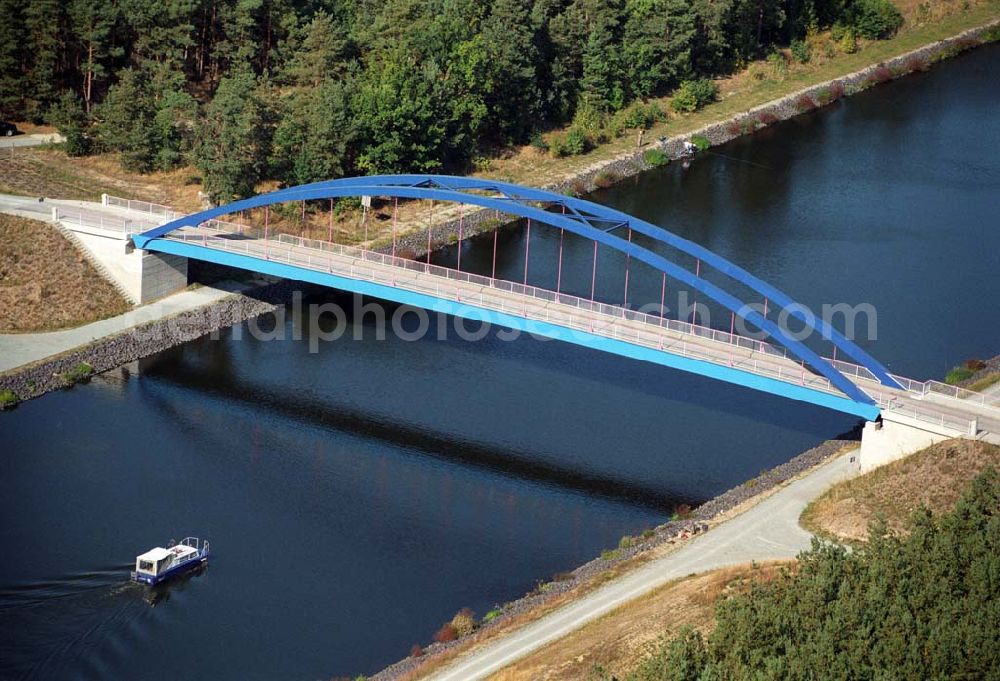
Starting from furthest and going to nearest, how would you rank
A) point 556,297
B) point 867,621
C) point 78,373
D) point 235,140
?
1. point 235,140
2. point 78,373
3. point 556,297
4. point 867,621

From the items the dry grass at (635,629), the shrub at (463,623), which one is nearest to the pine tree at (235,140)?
the shrub at (463,623)

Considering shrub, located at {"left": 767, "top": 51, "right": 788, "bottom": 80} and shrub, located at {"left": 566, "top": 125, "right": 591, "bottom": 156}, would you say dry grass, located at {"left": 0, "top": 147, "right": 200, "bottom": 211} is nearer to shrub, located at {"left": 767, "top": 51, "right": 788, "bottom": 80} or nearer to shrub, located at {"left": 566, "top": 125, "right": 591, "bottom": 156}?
shrub, located at {"left": 566, "top": 125, "right": 591, "bottom": 156}

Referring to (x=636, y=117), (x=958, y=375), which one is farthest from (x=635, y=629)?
(x=636, y=117)

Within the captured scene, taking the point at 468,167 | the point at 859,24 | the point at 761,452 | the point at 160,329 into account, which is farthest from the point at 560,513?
the point at 859,24

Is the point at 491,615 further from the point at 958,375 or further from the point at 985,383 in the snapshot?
the point at 958,375

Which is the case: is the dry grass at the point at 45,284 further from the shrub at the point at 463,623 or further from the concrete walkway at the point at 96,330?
the shrub at the point at 463,623

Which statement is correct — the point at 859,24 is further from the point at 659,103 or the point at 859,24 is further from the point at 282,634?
the point at 282,634
